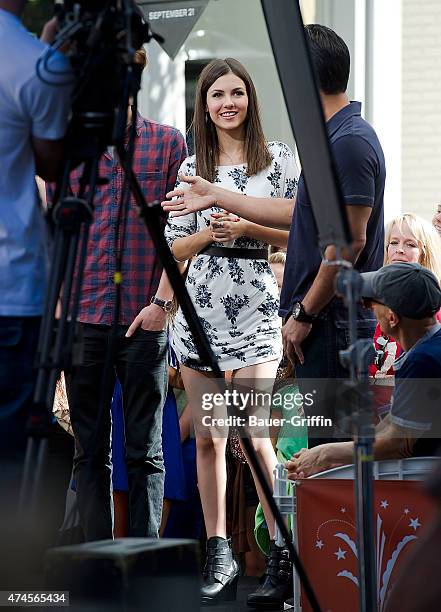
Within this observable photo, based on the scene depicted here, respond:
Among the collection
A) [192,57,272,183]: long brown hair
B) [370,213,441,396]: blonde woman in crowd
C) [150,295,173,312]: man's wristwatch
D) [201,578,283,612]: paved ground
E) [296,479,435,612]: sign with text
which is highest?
[192,57,272,183]: long brown hair

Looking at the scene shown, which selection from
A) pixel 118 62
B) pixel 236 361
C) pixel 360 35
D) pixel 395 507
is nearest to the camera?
pixel 118 62

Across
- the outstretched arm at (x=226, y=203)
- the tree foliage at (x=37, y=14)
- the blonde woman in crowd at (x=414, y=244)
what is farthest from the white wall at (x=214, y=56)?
the tree foliage at (x=37, y=14)

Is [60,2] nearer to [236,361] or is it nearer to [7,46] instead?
[7,46]

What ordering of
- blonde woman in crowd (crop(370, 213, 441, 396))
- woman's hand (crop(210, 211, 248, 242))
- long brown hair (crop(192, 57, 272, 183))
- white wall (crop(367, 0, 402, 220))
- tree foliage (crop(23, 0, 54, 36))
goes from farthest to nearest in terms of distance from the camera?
1. white wall (crop(367, 0, 402, 220))
2. blonde woman in crowd (crop(370, 213, 441, 396))
3. long brown hair (crop(192, 57, 272, 183))
4. woman's hand (crop(210, 211, 248, 242))
5. tree foliage (crop(23, 0, 54, 36))

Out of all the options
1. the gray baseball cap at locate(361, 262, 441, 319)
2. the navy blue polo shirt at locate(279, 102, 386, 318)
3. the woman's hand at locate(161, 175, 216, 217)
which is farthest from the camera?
the woman's hand at locate(161, 175, 216, 217)

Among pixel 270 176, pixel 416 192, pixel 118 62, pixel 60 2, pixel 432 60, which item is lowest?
pixel 118 62

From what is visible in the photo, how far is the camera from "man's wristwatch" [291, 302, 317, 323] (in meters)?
3.44

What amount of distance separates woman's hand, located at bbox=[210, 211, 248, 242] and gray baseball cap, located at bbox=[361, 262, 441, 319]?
0.86 meters

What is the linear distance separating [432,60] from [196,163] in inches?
115

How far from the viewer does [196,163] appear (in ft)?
13.7

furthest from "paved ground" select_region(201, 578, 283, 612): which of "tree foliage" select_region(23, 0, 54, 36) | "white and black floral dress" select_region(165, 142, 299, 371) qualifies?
"tree foliage" select_region(23, 0, 54, 36)

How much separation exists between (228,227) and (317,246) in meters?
0.65

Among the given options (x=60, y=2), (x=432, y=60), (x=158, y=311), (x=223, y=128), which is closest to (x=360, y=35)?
(x=432, y=60)

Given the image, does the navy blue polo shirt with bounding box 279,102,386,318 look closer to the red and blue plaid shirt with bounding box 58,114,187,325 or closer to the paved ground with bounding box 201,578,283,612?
the red and blue plaid shirt with bounding box 58,114,187,325
